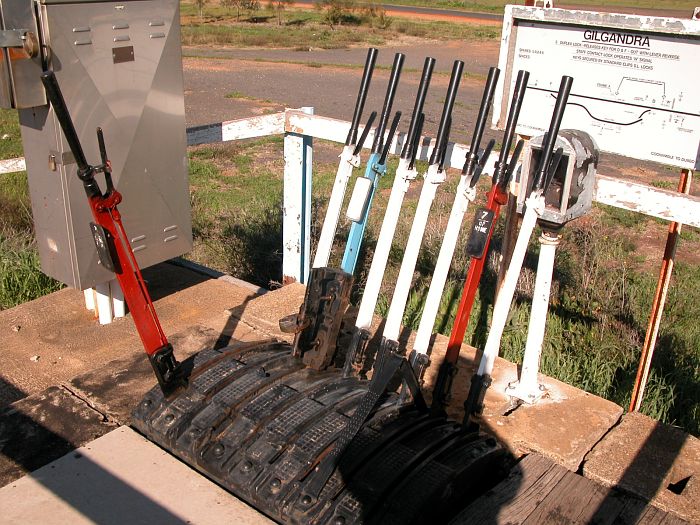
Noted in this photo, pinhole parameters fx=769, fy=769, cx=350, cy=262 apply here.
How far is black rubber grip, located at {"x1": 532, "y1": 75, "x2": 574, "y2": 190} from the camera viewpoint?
262 centimetres

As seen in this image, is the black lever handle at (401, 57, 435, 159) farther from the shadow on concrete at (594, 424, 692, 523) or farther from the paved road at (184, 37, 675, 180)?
the paved road at (184, 37, 675, 180)

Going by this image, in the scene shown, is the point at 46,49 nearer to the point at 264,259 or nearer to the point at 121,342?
the point at 121,342

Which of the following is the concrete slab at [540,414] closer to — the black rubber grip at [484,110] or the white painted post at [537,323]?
the white painted post at [537,323]

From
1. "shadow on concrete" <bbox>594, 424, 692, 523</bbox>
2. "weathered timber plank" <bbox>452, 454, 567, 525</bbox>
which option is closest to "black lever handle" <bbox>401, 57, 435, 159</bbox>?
"weathered timber plank" <bbox>452, 454, 567, 525</bbox>

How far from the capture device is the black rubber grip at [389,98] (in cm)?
299

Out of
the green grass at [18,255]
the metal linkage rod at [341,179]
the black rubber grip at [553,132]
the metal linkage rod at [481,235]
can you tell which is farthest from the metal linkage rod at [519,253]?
the green grass at [18,255]

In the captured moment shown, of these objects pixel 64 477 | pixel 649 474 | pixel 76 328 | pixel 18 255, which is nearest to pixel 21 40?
pixel 76 328

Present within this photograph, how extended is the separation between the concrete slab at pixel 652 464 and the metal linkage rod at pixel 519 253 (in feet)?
1.49

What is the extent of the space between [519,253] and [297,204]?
1722 mm

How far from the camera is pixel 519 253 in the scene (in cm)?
279

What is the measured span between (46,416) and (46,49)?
146 cm

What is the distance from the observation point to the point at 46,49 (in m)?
3.11

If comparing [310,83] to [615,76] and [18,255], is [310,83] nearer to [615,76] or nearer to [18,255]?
[18,255]

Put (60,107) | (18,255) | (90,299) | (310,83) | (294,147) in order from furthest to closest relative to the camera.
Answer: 1. (310,83)
2. (18,255)
3. (294,147)
4. (90,299)
5. (60,107)
